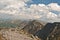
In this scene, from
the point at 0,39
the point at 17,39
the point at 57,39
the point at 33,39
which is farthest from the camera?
the point at 57,39

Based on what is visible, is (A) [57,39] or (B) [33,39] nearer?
(B) [33,39]

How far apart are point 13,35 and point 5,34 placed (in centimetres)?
182

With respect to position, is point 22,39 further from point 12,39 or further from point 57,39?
point 57,39

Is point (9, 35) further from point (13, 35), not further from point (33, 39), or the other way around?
point (33, 39)

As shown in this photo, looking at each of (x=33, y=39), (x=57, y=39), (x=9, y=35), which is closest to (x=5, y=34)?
(x=9, y=35)

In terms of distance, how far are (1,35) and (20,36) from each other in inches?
195

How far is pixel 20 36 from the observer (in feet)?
151

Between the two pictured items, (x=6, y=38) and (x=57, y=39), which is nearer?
(x=6, y=38)

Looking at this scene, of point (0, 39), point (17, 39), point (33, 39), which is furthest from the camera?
point (33, 39)

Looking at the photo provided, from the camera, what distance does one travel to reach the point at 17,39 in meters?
43.6

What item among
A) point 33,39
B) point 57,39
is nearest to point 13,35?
point 33,39

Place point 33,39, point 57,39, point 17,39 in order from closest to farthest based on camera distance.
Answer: point 17,39
point 33,39
point 57,39

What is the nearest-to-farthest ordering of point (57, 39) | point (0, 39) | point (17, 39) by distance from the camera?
1. point (0, 39)
2. point (17, 39)
3. point (57, 39)

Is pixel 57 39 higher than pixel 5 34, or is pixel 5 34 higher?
pixel 5 34
